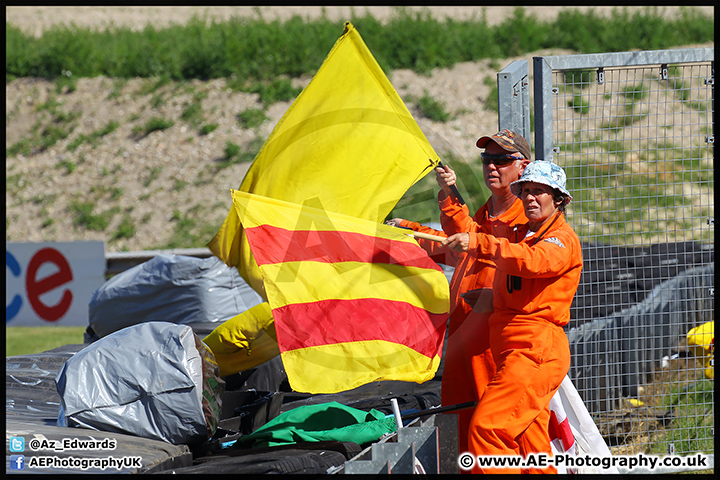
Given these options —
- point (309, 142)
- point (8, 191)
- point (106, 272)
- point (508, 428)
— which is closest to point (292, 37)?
point (8, 191)

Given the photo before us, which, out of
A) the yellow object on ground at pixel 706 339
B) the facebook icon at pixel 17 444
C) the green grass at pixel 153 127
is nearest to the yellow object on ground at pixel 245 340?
the facebook icon at pixel 17 444

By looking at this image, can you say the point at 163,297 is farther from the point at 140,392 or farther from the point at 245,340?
the point at 140,392

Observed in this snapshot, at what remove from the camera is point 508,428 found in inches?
121

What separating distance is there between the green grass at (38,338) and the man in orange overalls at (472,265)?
7.30m

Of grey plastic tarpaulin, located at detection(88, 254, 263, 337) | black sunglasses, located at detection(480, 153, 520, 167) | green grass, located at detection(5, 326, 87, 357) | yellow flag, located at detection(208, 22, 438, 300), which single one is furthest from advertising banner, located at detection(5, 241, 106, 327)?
black sunglasses, located at detection(480, 153, 520, 167)

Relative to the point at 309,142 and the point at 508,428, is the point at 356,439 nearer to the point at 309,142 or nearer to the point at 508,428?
the point at 508,428

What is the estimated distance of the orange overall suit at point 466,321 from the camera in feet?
11.4

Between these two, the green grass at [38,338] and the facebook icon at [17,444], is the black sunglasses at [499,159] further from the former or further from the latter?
the green grass at [38,338]

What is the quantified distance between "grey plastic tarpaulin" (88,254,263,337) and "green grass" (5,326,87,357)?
2.84 metres

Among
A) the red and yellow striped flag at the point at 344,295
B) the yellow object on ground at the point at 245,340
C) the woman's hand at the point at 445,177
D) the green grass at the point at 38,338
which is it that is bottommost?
the green grass at the point at 38,338

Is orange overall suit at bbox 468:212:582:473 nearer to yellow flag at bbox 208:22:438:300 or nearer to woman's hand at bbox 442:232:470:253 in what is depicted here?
woman's hand at bbox 442:232:470:253

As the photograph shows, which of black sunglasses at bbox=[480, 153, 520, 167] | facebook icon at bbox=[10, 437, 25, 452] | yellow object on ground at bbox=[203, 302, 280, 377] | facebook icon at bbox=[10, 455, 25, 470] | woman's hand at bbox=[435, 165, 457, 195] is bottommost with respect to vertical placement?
facebook icon at bbox=[10, 455, 25, 470]

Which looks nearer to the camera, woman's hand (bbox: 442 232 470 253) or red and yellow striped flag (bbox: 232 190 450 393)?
woman's hand (bbox: 442 232 470 253)

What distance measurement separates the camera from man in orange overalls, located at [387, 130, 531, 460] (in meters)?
3.53
